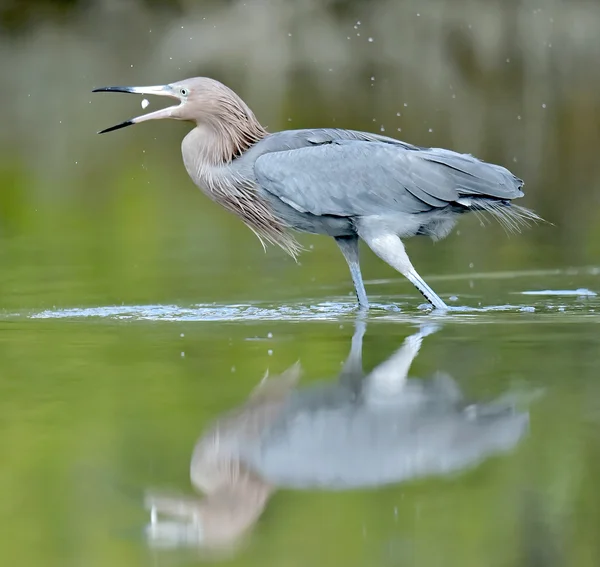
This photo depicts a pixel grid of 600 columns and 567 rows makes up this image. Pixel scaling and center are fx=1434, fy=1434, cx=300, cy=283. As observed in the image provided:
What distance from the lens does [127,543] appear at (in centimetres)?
399

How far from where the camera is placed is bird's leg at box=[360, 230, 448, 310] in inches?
320

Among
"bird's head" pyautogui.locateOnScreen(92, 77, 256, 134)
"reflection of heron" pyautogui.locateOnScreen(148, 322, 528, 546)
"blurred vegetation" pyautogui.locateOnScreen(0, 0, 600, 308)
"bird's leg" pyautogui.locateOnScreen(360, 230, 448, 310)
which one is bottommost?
"blurred vegetation" pyautogui.locateOnScreen(0, 0, 600, 308)

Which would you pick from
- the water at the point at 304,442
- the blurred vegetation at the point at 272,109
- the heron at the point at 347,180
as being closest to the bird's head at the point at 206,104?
the heron at the point at 347,180

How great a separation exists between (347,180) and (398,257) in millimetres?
536

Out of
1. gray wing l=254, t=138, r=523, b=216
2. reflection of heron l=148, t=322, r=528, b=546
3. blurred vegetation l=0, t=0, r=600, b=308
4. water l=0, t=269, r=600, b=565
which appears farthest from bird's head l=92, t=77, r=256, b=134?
reflection of heron l=148, t=322, r=528, b=546

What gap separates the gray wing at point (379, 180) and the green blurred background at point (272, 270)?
67 cm

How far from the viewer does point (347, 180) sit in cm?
823

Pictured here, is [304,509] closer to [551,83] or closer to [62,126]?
[62,126]

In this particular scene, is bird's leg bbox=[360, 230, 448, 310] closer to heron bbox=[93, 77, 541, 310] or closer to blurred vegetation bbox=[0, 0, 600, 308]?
heron bbox=[93, 77, 541, 310]

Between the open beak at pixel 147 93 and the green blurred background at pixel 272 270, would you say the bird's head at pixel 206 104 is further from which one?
the green blurred background at pixel 272 270

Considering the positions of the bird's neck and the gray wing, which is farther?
the bird's neck

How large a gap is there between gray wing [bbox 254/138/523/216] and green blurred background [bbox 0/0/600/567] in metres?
0.67

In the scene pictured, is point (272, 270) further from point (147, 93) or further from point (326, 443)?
point (326, 443)

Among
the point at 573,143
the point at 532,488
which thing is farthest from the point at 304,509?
the point at 573,143
